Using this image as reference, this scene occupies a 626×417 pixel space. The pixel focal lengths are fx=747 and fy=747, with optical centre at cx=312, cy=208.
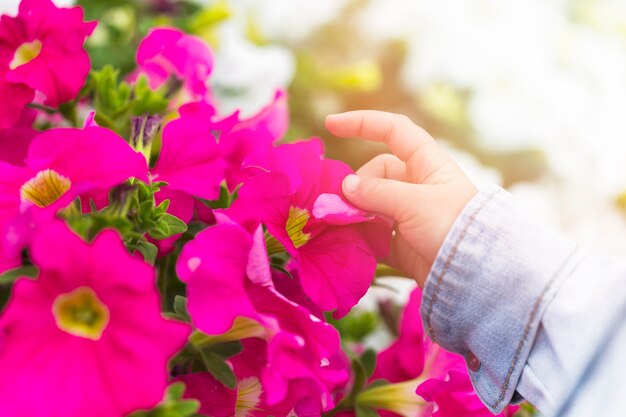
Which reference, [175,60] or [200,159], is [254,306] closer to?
[200,159]

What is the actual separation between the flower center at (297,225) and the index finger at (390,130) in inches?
3.8

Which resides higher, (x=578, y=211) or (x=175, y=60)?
(x=175, y=60)

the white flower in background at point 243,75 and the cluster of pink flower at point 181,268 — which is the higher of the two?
the cluster of pink flower at point 181,268

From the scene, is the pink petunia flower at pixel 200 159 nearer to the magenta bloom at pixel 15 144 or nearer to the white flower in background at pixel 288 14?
the magenta bloom at pixel 15 144

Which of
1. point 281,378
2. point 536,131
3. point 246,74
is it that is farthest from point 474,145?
point 281,378

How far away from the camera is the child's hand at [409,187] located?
1.30 ft

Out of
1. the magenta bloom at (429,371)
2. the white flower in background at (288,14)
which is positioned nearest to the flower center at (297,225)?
the magenta bloom at (429,371)

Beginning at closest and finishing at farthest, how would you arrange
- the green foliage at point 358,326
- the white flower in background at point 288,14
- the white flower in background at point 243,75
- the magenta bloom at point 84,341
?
1. the magenta bloom at point 84,341
2. the green foliage at point 358,326
3. the white flower in background at point 243,75
4. the white flower in background at point 288,14

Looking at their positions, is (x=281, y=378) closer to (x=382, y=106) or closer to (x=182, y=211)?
(x=182, y=211)

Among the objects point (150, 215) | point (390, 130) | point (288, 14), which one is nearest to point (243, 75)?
point (288, 14)

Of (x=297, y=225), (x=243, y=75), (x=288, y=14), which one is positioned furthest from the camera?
(x=288, y=14)

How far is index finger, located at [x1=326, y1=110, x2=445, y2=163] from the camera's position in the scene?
0.44 m

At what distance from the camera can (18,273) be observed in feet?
0.98

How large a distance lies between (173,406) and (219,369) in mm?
47
